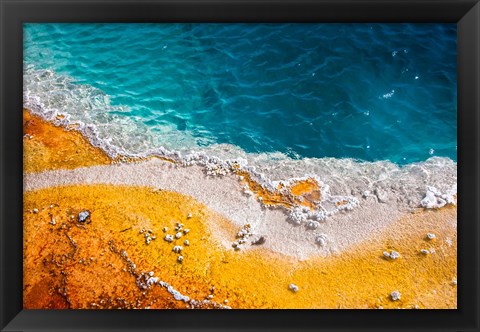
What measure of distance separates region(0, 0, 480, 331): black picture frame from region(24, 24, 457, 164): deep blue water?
9.1 inches

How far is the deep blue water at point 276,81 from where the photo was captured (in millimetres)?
3578

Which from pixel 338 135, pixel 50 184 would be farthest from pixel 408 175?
pixel 50 184

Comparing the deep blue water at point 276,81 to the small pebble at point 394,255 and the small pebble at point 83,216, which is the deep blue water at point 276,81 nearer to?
the small pebble at point 394,255

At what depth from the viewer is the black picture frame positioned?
3217 millimetres

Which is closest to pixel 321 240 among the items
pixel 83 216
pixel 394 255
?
pixel 394 255

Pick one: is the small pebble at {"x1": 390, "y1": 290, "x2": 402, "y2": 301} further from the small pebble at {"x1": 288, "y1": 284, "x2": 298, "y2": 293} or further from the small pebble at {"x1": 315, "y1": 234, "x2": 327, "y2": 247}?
the small pebble at {"x1": 288, "y1": 284, "x2": 298, "y2": 293}

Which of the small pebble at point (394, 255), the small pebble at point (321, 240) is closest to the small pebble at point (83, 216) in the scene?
the small pebble at point (321, 240)
